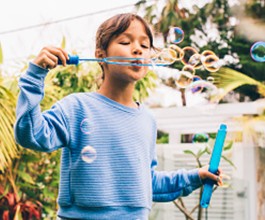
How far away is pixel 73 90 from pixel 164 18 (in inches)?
171

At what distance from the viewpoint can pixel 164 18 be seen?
8.04 meters

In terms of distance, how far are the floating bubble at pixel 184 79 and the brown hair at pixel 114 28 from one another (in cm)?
67

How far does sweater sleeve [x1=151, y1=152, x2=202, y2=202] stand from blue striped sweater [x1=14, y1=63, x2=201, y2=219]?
0.16 metres

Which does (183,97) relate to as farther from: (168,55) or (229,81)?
(168,55)

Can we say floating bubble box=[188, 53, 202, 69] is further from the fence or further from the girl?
the fence

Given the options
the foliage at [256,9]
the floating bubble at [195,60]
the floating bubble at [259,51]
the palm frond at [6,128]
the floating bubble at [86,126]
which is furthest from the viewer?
the foliage at [256,9]

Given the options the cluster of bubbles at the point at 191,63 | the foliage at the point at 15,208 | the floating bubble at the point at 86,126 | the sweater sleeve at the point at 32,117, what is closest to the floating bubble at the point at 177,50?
the cluster of bubbles at the point at 191,63

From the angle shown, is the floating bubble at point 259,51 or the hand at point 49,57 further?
the floating bubble at point 259,51

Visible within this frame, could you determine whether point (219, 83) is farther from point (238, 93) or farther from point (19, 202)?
point (19, 202)

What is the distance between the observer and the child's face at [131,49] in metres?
1.38

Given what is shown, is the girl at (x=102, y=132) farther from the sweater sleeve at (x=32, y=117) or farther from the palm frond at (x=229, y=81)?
the palm frond at (x=229, y=81)

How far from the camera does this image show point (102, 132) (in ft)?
4.40

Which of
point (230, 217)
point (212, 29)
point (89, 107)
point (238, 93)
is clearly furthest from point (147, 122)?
point (212, 29)

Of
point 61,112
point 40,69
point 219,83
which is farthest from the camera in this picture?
point 219,83
